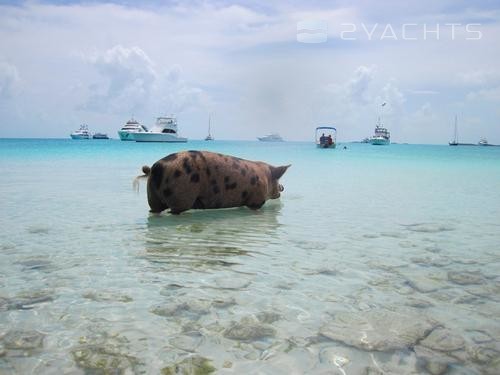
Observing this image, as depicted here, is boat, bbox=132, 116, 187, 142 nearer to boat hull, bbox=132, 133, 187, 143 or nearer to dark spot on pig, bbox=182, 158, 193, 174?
boat hull, bbox=132, 133, 187, 143

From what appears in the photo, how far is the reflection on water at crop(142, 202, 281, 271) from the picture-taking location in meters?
5.96

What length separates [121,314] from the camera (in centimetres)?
400

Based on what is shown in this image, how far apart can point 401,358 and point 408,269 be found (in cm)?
255

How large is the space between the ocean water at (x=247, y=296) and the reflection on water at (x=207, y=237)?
0.04m

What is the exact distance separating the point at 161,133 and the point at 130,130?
8967mm

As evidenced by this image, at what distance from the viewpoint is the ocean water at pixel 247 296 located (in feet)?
10.7

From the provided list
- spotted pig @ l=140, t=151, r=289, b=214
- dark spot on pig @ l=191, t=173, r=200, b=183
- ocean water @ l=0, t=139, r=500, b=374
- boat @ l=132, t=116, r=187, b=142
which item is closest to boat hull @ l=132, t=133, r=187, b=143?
boat @ l=132, t=116, r=187, b=142

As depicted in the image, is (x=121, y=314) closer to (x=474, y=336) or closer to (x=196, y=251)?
(x=196, y=251)

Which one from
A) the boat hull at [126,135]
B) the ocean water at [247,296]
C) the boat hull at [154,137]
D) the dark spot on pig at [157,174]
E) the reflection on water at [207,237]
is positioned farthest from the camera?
the boat hull at [126,135]

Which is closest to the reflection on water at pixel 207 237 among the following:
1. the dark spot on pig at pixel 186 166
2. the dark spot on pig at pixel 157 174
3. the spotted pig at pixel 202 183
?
the spotted pig at pixel 202 183

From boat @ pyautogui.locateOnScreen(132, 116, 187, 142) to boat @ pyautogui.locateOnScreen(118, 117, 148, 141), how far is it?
194cm

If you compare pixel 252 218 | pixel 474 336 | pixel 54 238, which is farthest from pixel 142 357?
pixel 252 218

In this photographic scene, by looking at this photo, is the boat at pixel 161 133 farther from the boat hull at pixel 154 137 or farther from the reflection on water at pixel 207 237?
the reflection on water at pixel 207 237

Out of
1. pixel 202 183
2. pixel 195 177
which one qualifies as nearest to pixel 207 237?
pixel 195 177
